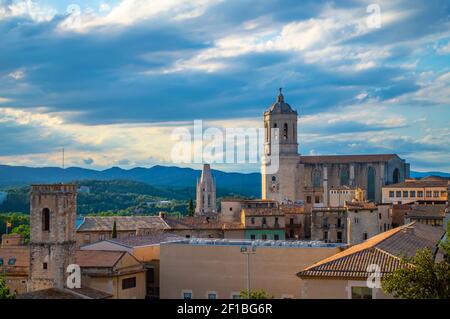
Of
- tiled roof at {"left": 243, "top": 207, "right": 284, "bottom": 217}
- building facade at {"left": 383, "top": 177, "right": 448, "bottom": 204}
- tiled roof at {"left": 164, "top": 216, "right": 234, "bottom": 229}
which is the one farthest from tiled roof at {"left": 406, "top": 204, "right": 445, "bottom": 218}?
tiled roof at {"left": 164, "top": 216, "right": 234, "bottom": 229}

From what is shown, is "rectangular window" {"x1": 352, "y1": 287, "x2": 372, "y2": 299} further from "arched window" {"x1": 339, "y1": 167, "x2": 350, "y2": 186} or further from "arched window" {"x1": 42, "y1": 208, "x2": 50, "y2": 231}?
"arched window" {"x1": 339, "y1": 167, "x2": 350, "y2": 186}

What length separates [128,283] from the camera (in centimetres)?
3900

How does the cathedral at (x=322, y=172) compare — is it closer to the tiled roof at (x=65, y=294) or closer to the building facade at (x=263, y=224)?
the building facade at (x=263, y=224)

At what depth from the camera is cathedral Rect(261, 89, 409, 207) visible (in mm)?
92562

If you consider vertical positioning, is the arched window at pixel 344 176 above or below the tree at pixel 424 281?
above

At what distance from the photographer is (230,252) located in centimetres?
3869

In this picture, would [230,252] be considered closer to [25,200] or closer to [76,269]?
[76,269]

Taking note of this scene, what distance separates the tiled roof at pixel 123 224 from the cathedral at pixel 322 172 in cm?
2867

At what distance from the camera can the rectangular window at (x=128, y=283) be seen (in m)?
38.7

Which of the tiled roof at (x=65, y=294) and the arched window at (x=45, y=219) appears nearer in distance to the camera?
the tiled roof at (x=65, y=294)

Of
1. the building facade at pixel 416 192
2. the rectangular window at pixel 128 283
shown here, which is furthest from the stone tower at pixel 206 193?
the rectangular window at pixel 128 283

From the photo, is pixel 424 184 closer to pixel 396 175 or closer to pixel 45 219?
pixel 396 175
